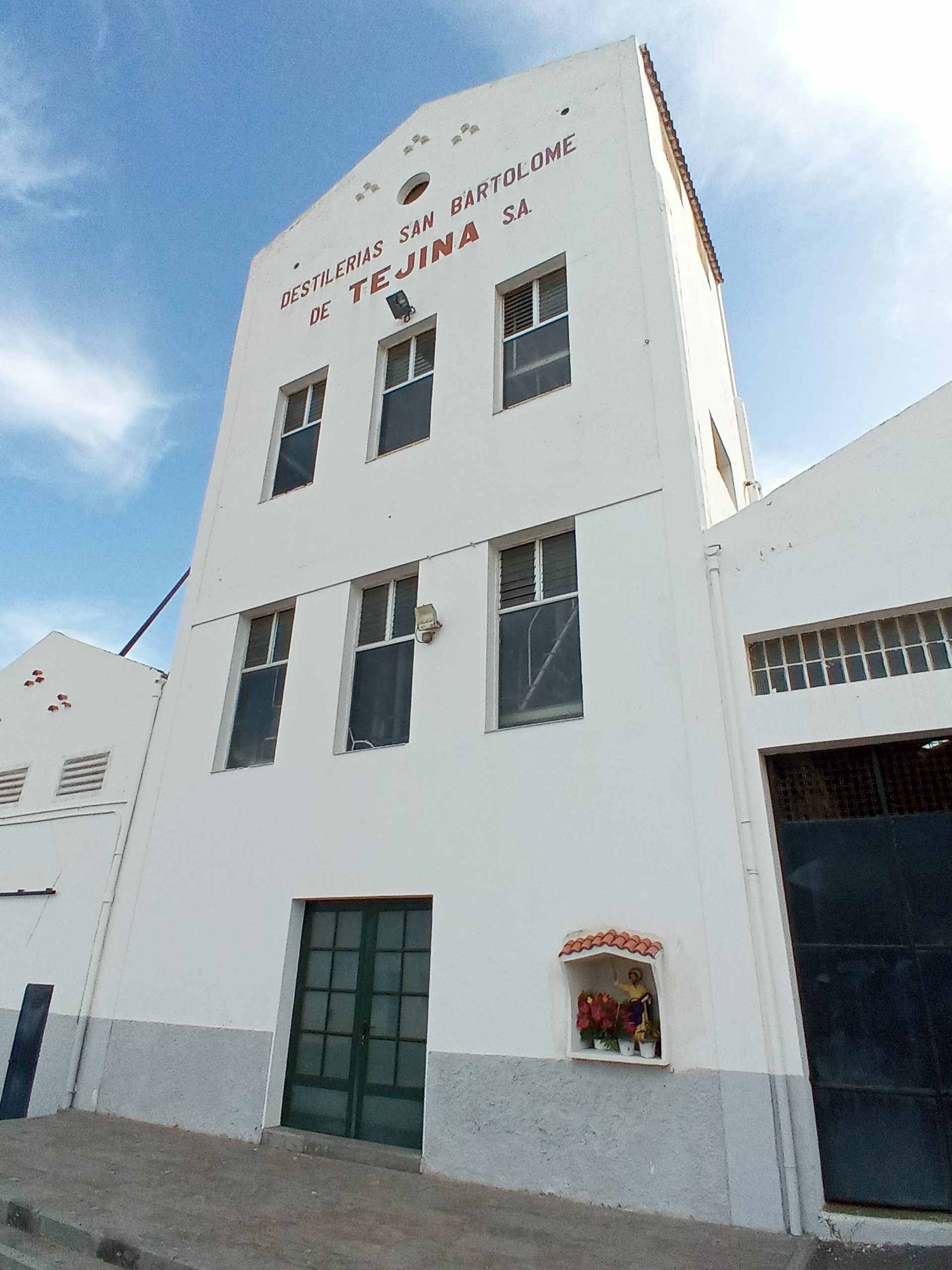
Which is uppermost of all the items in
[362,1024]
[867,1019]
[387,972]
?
[387,972]

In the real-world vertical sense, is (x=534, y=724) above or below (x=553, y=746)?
above

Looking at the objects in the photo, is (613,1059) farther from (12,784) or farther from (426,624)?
(12,784)

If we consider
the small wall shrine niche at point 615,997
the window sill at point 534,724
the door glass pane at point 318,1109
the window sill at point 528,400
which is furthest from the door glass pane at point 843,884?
the window sill at point 528,400

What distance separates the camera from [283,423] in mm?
10789

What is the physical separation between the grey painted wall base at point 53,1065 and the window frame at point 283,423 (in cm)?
665

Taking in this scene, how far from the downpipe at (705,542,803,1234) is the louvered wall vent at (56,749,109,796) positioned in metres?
7.80

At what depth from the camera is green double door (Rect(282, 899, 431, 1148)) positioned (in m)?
6.27

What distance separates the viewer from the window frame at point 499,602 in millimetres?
6844

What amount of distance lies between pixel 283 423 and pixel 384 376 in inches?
73.6

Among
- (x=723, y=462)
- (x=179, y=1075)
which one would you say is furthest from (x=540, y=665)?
(x=179, y=1075)

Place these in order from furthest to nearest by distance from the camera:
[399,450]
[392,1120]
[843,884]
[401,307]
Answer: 1. [401,307]
2. [399,450]
3. [392,1120]
4. [843,884]

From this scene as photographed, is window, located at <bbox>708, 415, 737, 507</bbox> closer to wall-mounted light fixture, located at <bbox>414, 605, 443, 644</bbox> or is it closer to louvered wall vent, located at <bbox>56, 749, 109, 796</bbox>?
wall-mounted light fixture, located at <bbox>414, 605, 443, 644</bbox>

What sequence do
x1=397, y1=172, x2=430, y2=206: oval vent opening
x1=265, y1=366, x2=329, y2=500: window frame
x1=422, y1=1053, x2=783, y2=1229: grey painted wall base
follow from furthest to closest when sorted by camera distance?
x1=397, y1=172, x2=430, y2=206: oval vent opening < x1=265, y1=366, x2=329, y2=500: window frame < x1=422, y1=1053, x2=783, y2=1229: grey painted wall base

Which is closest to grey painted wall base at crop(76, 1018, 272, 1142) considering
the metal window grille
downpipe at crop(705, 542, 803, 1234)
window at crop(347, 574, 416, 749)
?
window at crop(347, 574, 416, 749)
